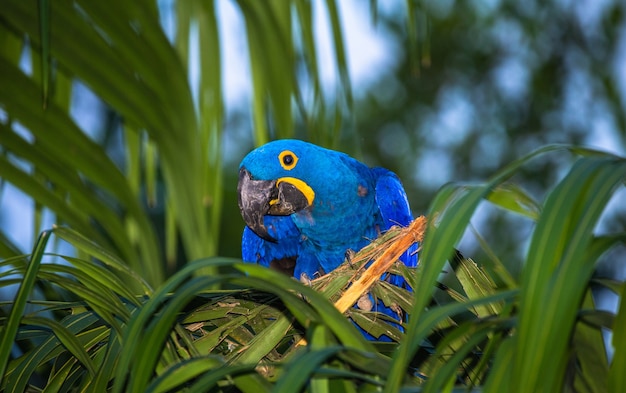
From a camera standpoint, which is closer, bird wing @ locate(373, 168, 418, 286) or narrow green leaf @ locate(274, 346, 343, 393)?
narrow green leaf @ locate(274, 346, 343, 393)

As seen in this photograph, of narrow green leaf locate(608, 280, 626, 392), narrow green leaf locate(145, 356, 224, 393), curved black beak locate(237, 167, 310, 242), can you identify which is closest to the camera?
narrow green leaf locate(608, 280, 626, 392)

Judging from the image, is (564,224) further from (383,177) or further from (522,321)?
(383,177)

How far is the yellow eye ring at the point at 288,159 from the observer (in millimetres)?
1814

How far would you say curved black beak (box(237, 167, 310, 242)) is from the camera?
178 cm

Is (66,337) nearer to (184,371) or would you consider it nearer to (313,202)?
(184,371)

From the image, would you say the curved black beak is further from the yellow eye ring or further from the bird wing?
the bird wing

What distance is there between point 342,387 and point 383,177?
52.6 inches

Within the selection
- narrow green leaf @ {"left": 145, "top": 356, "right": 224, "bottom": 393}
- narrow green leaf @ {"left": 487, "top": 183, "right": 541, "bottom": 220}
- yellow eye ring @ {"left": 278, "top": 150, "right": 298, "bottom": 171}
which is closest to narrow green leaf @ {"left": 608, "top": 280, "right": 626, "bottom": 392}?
narrow green leaf @ {"left": 487, "top": 183, "right": 541, "bottom": 220}

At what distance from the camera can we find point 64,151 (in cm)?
113

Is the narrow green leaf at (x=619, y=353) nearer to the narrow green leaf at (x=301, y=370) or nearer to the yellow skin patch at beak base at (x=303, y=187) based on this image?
the narrow green leaf at (x=301, y=370)

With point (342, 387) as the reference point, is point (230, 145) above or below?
above

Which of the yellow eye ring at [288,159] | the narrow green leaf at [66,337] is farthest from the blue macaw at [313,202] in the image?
the narrow green leaf at [66,337]

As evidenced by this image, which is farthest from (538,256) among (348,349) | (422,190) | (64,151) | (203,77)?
(422,190)

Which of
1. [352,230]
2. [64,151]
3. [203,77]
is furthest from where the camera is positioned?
[352,230]
